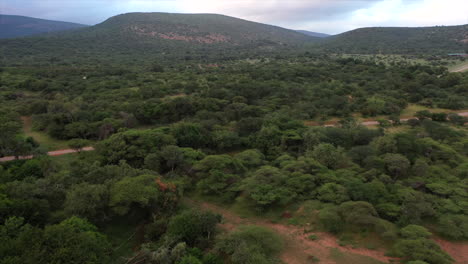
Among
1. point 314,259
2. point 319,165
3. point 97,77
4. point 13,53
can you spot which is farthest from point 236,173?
point 13,53

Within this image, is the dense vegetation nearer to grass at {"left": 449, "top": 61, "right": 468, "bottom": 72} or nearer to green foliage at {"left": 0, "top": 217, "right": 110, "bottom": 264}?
green foliage at {"left": 0, "top": 217, "right": 110, "bottom": 264}

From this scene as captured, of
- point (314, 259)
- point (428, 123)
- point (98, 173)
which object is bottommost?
point (314, 259)

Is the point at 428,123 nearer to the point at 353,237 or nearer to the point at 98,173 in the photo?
the point at 353,237

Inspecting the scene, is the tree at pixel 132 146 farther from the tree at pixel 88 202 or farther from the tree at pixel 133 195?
the tree at pixel 88 202

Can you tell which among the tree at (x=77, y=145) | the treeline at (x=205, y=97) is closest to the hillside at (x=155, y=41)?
the treeline at (x=205, y=97)

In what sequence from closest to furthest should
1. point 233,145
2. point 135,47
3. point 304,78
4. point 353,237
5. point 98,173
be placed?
point 353,237, point 98,173, point 233,145, point 304,78, point 135,47

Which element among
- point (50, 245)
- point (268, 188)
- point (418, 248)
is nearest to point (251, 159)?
point (268, 188)

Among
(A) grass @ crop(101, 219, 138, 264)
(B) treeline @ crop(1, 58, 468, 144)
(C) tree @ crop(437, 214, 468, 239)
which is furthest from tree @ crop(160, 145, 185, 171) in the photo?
(C) tree @ crop(437, 214, 468, 239)
